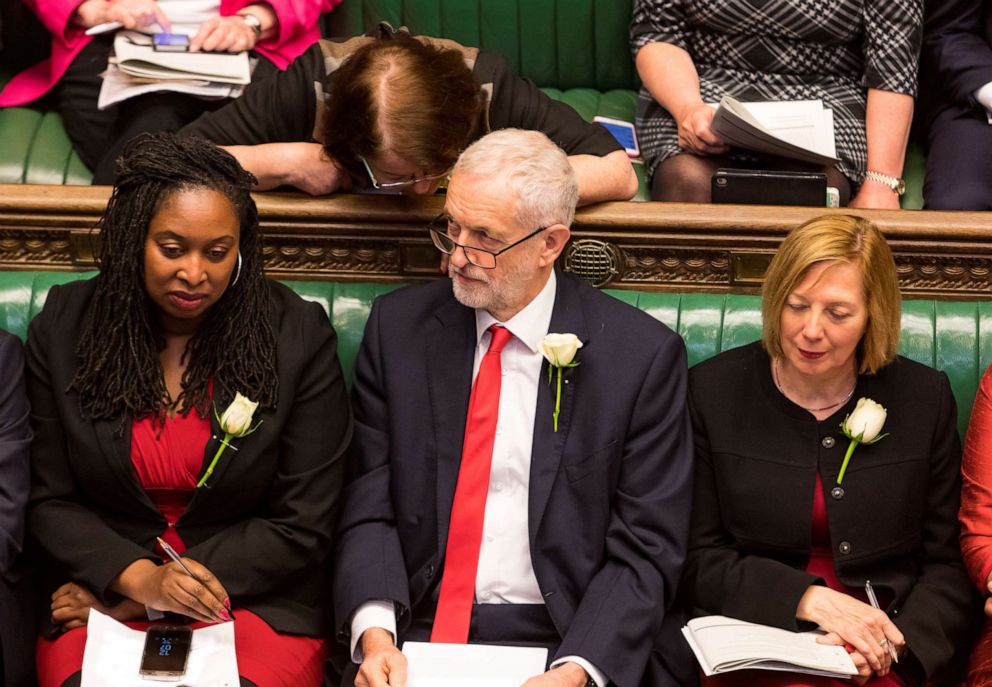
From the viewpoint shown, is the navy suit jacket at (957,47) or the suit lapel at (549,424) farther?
the navy suit jacket at (957,47)

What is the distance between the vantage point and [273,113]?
3.32 m

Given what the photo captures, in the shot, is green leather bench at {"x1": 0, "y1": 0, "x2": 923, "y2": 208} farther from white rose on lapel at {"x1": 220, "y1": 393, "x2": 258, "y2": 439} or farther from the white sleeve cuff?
white rose on lapel at {"x1": 220, "y1": 393, "x2": 258, "y2": 439}

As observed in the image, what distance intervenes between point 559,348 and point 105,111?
158cm

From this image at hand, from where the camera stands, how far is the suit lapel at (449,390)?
2938mm

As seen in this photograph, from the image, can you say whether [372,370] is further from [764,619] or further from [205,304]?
[764,619]

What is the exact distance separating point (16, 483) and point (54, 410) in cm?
16

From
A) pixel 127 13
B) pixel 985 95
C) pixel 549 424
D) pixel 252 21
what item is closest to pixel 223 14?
pixel 252 21

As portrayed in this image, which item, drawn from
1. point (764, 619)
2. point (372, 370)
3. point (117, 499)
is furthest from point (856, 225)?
point (117, 499)

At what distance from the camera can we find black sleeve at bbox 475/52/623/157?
3.32m

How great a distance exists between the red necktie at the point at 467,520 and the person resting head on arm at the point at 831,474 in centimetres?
44

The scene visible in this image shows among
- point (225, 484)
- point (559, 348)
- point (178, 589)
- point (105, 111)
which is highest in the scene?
point (105, 111)

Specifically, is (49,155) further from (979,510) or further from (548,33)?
(979,510)

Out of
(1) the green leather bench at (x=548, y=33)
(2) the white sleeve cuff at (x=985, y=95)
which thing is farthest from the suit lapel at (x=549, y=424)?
(2) the white sleeve cuff at (x=985, y=95)

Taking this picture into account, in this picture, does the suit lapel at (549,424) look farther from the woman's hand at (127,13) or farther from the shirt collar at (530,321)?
the woman's hand at (127,13)
